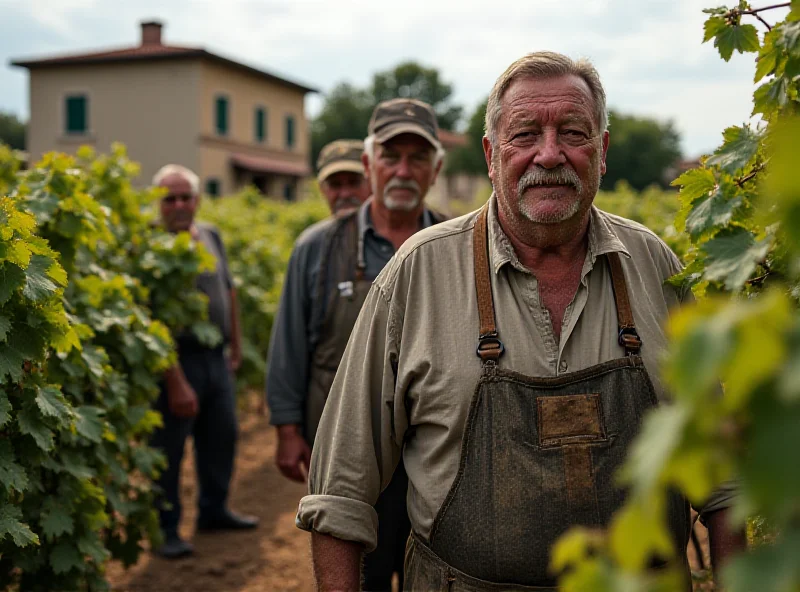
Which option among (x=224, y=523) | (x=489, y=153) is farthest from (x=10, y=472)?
(x=224, y=523)

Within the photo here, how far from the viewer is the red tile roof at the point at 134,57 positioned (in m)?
30.4

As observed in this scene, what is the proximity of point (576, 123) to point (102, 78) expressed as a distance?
32494mm

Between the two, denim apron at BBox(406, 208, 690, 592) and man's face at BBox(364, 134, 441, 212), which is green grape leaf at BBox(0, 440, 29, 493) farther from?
man's face at BBox(364, 134, 441, 212)

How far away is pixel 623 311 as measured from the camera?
2.25 meters

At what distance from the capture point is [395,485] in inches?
136

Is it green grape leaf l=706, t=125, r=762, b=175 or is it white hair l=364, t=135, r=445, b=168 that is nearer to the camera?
green grape leaf l=706, t=125, r=762, b=175

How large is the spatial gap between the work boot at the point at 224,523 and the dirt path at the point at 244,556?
0.24 ft

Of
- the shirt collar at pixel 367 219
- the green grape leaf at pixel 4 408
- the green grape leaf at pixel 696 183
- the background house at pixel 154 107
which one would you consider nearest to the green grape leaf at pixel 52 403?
the green grape leaf at pixel 4 408


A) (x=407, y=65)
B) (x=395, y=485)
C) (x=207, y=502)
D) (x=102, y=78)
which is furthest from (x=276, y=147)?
(x=407, y=65)

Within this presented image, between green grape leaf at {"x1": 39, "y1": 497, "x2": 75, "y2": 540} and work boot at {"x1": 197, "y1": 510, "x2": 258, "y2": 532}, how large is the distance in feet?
9.97

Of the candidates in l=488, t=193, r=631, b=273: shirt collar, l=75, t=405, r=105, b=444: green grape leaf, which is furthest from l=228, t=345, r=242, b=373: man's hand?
l=488, t=193, r=631, b=273: shirt collar

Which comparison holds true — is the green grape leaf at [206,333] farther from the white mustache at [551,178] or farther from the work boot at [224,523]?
the white mustache at [551,178]

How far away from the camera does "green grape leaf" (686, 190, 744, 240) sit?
1.86 m

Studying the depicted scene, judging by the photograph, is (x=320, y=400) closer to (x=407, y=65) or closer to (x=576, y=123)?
(x=576, y=123)
